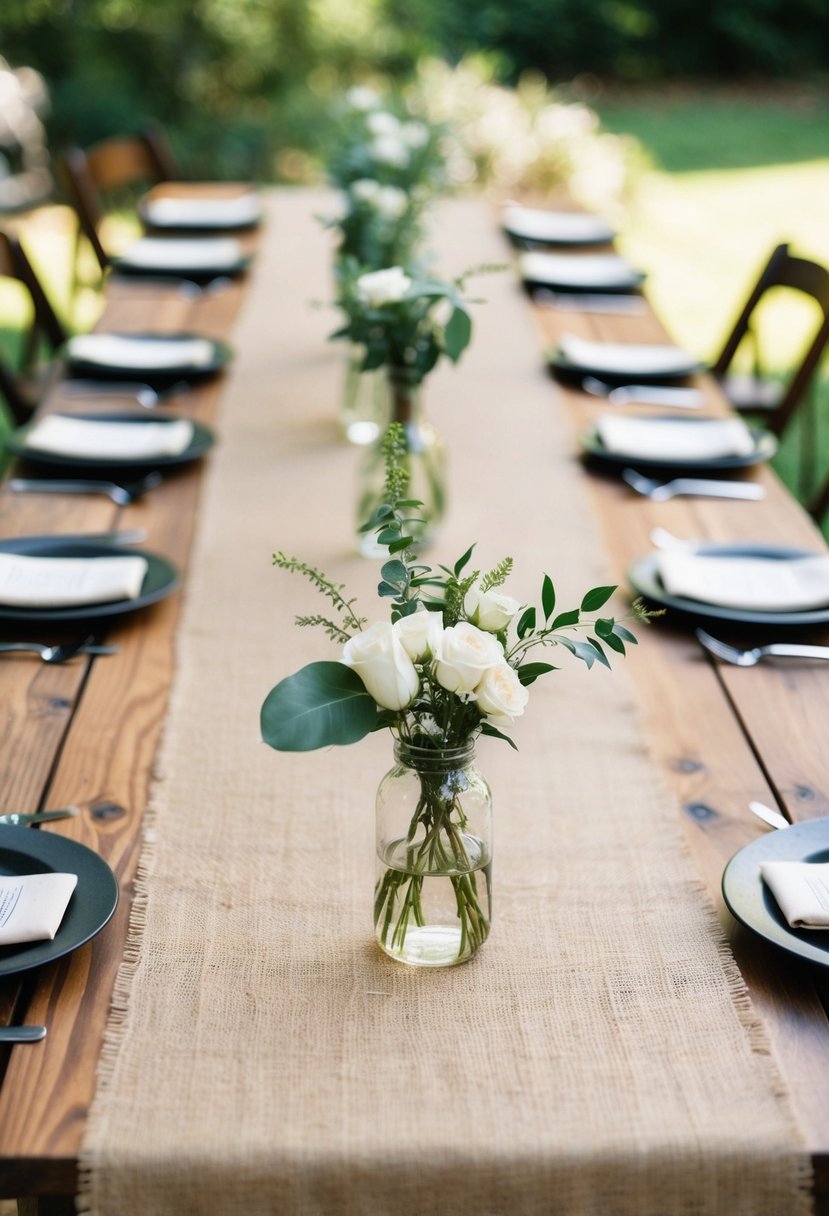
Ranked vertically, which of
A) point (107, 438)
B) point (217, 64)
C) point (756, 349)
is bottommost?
point (217, 64)

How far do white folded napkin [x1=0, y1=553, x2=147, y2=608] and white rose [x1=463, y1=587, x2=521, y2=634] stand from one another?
777mm

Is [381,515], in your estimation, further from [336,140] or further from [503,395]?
[336,140]

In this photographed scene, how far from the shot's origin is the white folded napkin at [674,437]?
2221 millimetres

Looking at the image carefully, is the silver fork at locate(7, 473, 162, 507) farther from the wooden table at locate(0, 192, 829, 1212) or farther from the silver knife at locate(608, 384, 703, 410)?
the silver knife at locate(608, 384, 703, 410)

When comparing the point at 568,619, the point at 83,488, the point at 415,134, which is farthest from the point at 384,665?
the point at 415,134

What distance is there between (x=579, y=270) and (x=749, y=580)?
161 centimetres

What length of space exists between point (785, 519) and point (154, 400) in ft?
3.68

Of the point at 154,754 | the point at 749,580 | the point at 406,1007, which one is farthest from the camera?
the point at 749,580

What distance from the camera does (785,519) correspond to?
2.04 metres

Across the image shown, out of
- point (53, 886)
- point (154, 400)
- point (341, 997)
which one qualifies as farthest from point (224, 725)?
point (154, 400)

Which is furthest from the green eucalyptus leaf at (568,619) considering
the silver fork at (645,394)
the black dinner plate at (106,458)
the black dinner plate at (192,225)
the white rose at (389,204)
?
the black dinner plate at (192,225)

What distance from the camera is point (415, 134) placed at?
116 inches

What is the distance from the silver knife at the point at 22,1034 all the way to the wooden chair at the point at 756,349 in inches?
81.2

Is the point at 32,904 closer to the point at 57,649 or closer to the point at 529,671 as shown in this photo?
the point at 529,671
